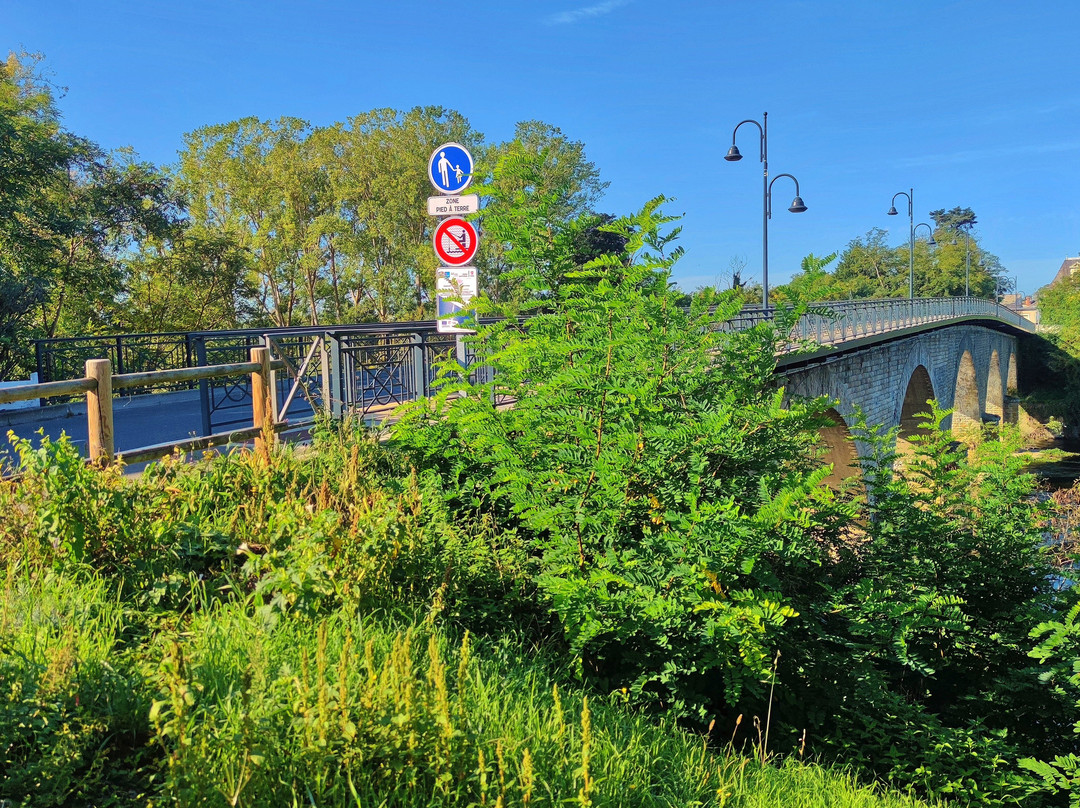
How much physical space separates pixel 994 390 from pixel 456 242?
66.0 metres

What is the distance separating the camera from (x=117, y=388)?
5.71m

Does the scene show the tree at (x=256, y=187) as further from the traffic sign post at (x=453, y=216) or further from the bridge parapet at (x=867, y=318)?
the traffic sign post at (x=453, y=216)

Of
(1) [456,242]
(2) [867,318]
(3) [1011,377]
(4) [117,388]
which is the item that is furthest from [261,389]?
(3) [1011,377]

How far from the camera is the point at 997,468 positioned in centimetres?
655

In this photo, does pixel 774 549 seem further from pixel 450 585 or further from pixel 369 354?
pixel 369 354

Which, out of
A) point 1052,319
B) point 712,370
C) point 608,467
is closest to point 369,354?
point 712,370

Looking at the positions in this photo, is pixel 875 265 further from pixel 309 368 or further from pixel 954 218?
pixel 309 368

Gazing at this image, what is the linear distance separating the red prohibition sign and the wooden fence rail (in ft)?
6.41

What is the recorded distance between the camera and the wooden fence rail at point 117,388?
5.09 metres

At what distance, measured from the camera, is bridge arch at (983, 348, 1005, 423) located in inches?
2367

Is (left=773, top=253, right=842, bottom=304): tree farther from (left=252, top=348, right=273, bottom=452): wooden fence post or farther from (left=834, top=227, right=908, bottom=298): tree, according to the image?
(left=834, top=227, right=908, bottom=298): tree

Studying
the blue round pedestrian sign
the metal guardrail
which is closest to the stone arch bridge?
the metal guardrail

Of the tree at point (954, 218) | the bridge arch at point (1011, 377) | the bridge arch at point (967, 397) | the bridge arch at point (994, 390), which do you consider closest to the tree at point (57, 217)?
the bridge arch at point (967, 397)

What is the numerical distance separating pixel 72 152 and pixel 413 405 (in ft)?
56.9
